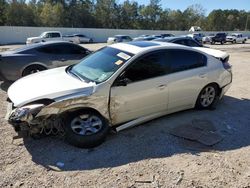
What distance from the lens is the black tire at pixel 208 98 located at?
6233 mm

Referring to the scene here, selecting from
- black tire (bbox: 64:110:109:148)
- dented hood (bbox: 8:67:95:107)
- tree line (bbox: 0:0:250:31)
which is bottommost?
black tire (bbox: 64:110:109:148)

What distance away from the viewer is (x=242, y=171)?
3.99m

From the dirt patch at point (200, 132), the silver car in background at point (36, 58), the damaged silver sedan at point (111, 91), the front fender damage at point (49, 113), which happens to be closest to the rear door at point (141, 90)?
the damaged silver sedan at point (111, 91)

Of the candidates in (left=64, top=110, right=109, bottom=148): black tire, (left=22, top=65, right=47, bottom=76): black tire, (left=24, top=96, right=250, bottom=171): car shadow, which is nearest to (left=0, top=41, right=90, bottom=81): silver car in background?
(left=22, top=65, right=47, bottom=76): black tire

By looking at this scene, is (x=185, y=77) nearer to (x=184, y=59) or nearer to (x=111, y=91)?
(x=184, y=59)

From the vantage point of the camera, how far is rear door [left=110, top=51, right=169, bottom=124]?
189 inches

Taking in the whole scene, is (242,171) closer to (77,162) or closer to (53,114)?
(77,162)

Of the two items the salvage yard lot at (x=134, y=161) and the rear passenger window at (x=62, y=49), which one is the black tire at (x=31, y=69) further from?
the salvage yard lot at (x=134, y=161)

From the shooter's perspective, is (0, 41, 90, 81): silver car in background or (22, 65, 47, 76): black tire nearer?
(0, 41, 90, 81): silver car in background

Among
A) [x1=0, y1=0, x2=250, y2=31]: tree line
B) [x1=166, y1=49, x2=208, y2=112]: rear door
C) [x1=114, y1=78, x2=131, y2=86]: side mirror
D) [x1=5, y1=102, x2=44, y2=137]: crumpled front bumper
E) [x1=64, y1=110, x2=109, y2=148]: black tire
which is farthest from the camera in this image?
[x1=0, y1=0, x2=250, y2=31]: tree line

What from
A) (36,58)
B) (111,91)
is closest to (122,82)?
(111,91)

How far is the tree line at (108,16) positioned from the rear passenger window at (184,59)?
54.9 meters

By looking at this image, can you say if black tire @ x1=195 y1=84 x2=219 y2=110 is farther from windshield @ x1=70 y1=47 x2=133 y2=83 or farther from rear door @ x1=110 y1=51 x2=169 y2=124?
windshield @ x1=70 y1=47 x2=133 y2=83

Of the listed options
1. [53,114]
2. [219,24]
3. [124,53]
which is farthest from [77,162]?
[219,24]
